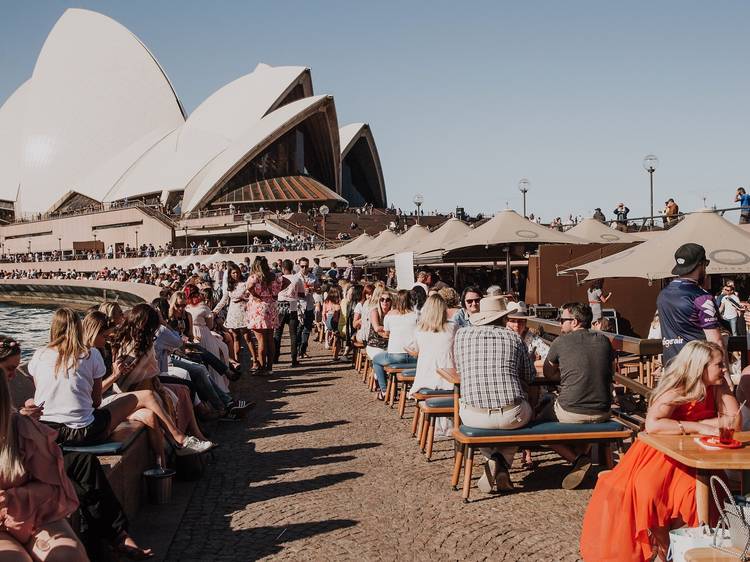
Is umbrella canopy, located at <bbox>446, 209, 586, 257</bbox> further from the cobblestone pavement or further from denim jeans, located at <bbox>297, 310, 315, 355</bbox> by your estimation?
the cobblestone pavement

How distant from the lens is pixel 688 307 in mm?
4883

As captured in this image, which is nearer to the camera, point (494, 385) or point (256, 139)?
point (494, 385)

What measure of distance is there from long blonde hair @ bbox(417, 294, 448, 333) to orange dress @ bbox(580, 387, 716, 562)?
3.26 m

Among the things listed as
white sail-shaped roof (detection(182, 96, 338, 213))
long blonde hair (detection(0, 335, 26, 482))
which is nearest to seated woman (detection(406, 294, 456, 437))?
long blonde hair (detection(0, 335, 26, 482))

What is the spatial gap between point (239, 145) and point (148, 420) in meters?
57.9

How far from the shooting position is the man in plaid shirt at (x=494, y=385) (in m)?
5.04

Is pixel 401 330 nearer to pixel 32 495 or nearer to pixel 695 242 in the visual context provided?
pixel 695 242

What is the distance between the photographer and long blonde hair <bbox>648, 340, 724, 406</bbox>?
3709mm

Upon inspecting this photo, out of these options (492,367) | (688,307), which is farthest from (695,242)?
(492,367)

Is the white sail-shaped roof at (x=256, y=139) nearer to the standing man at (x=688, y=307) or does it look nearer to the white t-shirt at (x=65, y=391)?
the white t-shirt at (x=65, y=391)

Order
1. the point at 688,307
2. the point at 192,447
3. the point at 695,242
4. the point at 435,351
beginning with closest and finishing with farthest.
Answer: the point at 688,307, the point at 192,447, the point at 435,351, the point at 695,242

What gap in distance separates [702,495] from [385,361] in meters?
5.28

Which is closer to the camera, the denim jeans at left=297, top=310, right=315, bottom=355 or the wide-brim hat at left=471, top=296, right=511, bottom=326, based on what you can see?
the wide-brim hat at left=471, top=296, right=511, bottom=326

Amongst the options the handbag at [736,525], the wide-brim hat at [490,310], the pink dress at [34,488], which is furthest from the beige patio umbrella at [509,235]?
the pink dress at [34,488]
